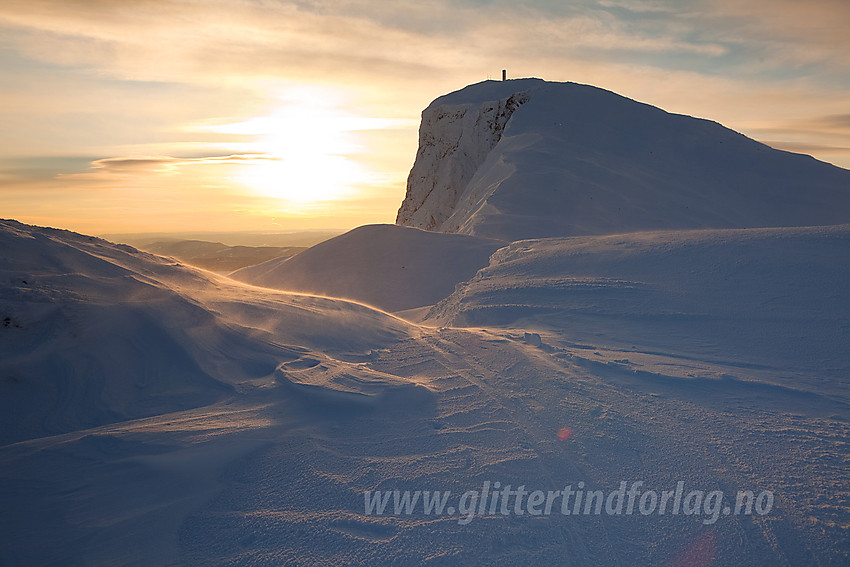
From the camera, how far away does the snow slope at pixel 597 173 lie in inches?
651

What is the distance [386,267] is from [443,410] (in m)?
9.51

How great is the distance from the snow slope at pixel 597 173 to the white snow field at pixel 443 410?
805cm

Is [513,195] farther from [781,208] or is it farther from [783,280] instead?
[783,280]

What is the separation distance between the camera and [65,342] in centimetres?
495

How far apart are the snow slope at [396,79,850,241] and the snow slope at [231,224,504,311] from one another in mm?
1711

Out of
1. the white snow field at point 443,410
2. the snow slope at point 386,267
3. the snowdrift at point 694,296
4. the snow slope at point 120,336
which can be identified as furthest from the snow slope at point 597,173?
the snow slope at point 120,336

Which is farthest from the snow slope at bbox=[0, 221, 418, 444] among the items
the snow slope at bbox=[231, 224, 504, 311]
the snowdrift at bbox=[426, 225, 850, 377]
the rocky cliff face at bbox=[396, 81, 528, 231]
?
the rocky cliff face at bbox=[396, 81, 528, 231]

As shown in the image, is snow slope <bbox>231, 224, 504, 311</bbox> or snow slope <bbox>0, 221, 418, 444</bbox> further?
snow slope <bbox>231, 224, 504, 311</bbox>

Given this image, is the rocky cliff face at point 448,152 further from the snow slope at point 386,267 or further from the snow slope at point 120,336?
the snow slope at point 120,336

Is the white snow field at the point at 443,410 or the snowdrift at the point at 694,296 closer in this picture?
the white snow field at the point at 443,410

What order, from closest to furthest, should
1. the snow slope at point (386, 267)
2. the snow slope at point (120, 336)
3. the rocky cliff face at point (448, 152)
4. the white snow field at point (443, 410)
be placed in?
the white snow field at point (443, 410)
the snow slope at point (120, 336)
the snow slope at point (386, 267)
the rocky cliff face at point (448, 152)

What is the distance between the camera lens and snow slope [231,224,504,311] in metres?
12.8

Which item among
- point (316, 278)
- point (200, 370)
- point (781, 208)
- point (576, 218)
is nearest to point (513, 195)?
point (576, 218)

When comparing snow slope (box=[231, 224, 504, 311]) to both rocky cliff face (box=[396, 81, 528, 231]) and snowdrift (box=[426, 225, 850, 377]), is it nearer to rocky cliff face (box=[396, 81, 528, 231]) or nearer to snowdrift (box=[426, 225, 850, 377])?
snowdrift (box=[426, 225, 850, 377])
